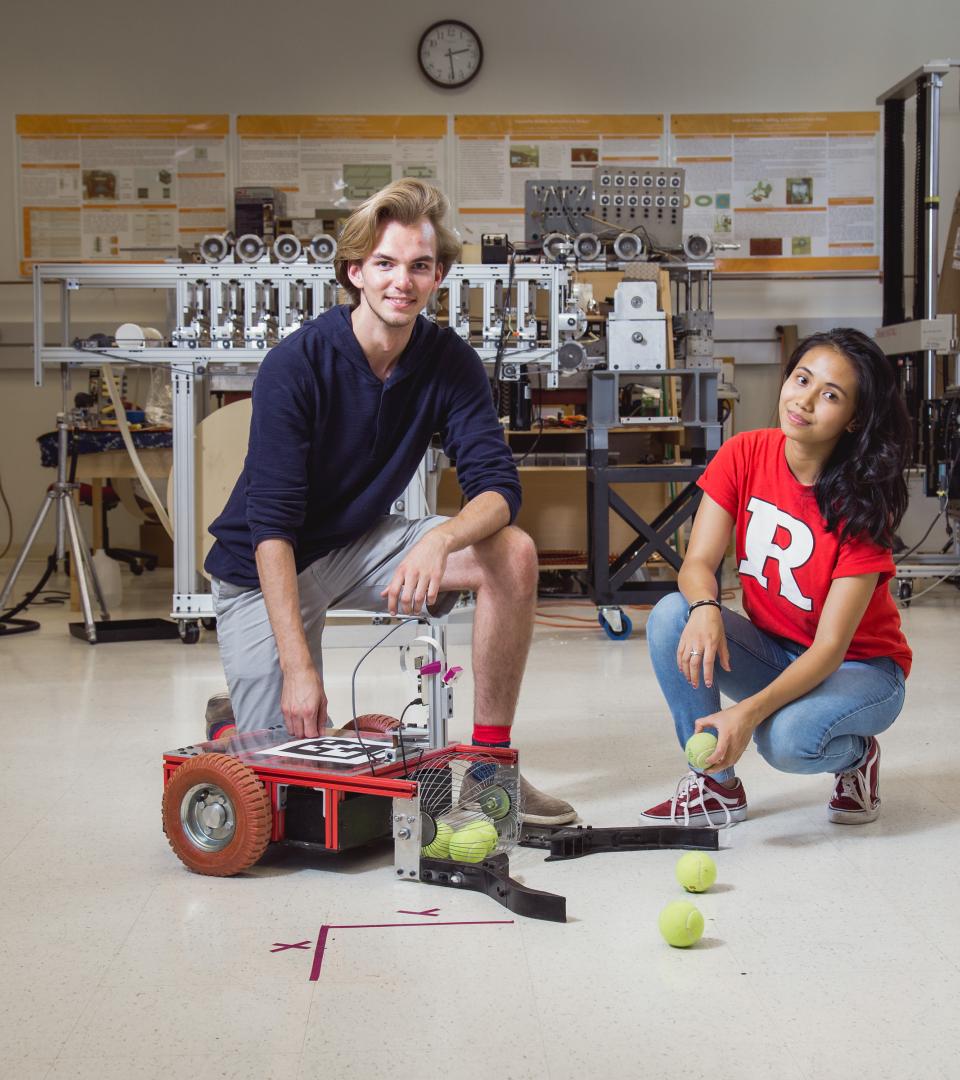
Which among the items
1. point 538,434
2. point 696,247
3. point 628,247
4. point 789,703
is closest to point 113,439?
point 538,434

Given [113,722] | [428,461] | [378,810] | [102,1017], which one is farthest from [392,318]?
[428,461]

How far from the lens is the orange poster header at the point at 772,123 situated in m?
6.91

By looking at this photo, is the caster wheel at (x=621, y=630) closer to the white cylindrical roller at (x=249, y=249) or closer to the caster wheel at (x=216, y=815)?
the white cylindrical roller at (x=249, y=249)

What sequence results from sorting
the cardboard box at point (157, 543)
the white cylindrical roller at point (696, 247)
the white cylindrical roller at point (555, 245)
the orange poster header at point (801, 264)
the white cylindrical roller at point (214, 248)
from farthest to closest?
the orange poster header at point (801, 264) → the cardboard box at point (157, 543) → the white cylindrical roller at point (696, 247) → the white cylindrical roller at point (555, 245) → the white cylindrical roller at point (214, 248)

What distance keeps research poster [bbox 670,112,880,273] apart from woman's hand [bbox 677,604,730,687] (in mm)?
5310

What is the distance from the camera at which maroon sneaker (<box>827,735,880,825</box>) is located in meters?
2.10

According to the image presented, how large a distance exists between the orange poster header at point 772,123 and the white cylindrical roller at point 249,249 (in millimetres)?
3331

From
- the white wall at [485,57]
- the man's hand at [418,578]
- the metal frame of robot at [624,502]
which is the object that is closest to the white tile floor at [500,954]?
the man's hand at [418,578]

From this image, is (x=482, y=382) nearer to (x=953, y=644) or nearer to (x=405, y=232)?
(x=405, y=232)

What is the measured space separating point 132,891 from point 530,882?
554 mm

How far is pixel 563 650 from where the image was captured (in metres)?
3.98

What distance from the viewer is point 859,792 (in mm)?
2098

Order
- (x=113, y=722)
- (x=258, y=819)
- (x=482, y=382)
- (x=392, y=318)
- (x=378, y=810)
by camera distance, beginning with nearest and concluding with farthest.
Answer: (x=258, y=819) → (x=378, y=810) → (x=392, y=318) → (x=482, y=382) → (x=113, y=722)

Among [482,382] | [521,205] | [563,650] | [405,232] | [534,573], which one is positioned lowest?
[563,650]
